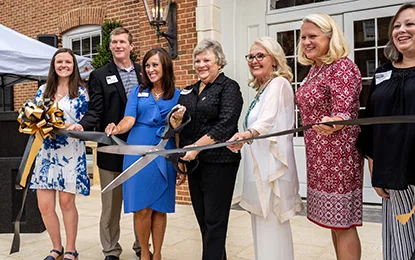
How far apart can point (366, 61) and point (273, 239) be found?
3.51 meters

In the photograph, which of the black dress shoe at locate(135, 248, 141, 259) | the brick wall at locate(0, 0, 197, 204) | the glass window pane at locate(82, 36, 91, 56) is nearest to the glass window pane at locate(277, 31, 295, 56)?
the brick wall at locate(0, 0, 197, 204)

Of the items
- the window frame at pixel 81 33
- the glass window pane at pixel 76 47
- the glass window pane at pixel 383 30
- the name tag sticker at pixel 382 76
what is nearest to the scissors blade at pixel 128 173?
the name tag sticker at pixel 382 76

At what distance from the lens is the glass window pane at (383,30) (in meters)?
5.01

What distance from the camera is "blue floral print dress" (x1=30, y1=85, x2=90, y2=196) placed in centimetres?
313

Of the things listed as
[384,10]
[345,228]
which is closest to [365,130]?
[345,228]

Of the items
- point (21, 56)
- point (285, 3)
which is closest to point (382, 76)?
point (285, 3)

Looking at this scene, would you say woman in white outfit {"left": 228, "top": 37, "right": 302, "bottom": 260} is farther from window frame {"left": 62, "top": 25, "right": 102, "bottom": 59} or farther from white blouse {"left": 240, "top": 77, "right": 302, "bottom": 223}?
window frame {"left": 62, "top": 25, "right": 102, "bottom": 59}

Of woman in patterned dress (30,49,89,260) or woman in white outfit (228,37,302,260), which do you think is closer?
woman in white outfit (228,37,302,260)

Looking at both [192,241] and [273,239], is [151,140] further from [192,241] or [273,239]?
[192,241]

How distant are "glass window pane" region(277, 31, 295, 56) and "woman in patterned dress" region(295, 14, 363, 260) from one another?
3391 mm

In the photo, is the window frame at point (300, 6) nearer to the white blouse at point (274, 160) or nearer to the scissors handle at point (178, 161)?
the white blouse at point (274, 160)

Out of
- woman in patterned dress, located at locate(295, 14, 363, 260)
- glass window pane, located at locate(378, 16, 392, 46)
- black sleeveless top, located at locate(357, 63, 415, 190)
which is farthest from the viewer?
A: glass window pane, located at locate(378, 16, 392, 46)

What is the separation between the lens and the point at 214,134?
2.60 meters

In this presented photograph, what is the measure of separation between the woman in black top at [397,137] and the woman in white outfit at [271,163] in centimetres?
53
